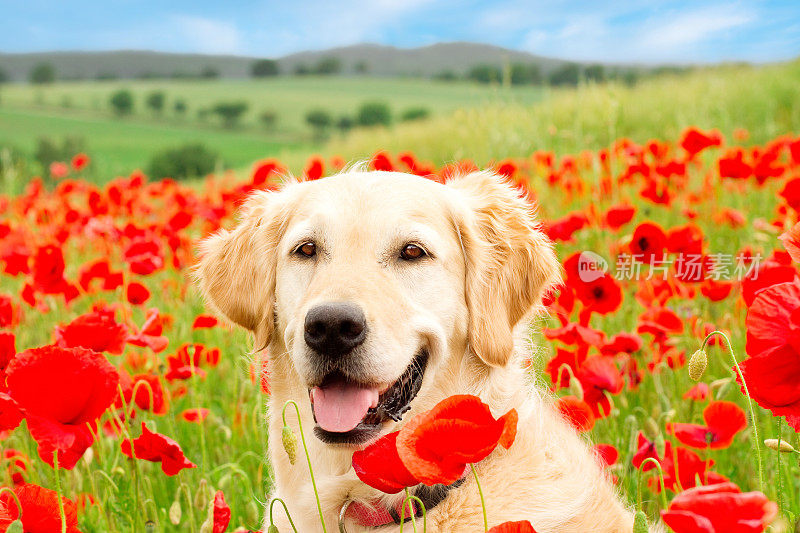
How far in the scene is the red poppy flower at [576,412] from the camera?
8.27 ft

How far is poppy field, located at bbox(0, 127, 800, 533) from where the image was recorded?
4.44 ft

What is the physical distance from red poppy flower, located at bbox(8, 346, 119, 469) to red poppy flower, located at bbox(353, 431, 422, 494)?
2.11 feet

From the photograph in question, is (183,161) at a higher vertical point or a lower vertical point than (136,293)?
lower

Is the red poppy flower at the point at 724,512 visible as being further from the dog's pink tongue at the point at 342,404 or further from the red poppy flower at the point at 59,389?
the dog's pink tongue at the point at 342,404

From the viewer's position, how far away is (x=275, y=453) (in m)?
2.63

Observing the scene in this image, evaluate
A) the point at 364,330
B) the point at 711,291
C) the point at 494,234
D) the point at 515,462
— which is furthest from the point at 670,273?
the point at 364,330

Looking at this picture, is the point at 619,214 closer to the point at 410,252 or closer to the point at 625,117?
the point at 410,252

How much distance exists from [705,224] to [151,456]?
5.13m

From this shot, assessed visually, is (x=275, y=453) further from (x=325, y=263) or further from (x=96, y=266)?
(x=96, y=266)

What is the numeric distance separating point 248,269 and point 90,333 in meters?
0.83

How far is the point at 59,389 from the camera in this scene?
1.54 metres

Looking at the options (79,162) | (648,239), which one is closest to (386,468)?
(648,239)

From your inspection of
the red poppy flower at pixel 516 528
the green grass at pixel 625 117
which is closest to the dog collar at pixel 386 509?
the red poppy flower at pixel 516 528

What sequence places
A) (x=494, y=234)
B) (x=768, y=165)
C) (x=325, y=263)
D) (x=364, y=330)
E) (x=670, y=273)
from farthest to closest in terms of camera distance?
(x=768, y=165) → (x=670, y=273) → (x=494, y=234) → (x=325, y=263) → (x=364, y=330)
